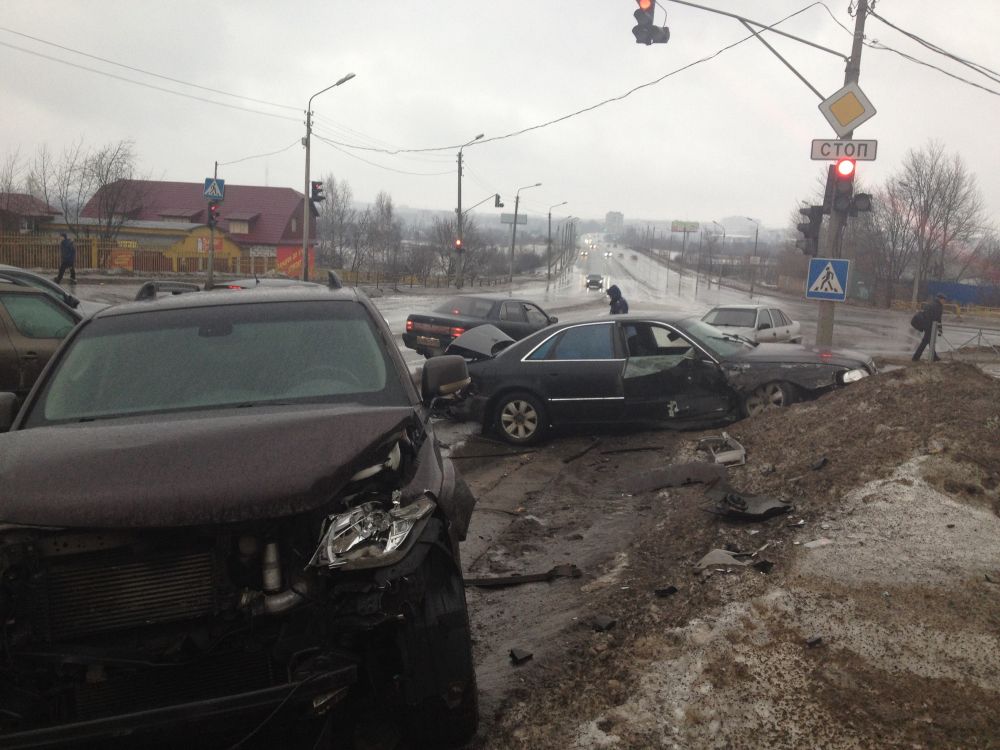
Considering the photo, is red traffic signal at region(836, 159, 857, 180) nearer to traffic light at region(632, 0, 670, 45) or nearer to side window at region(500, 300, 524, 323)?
traffic light at region(632, 0, 670, 45)

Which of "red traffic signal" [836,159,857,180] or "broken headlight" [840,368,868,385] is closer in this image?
"broken headlight" [840,368,868,385]

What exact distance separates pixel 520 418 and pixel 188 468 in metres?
7.06

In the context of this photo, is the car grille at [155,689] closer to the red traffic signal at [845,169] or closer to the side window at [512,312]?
the red traffic signal at [845,169]

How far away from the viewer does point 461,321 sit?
17656mm

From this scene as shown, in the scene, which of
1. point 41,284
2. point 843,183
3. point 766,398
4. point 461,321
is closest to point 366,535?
point 766,398

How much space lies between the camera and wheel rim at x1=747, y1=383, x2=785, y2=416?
920 cm

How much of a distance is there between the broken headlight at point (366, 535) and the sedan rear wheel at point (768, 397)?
7011 mm

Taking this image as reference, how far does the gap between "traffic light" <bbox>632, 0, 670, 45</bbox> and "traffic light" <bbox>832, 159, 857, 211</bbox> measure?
3640mm

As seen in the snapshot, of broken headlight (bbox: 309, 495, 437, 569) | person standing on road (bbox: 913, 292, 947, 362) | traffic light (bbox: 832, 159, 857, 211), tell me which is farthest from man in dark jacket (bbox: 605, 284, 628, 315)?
broken headlight (bbox: 309, 495, 437, 569)

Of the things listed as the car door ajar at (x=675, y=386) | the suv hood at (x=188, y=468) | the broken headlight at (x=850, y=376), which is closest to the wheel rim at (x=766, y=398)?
the car door ajar at (x=675, y=386)

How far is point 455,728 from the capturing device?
296cm

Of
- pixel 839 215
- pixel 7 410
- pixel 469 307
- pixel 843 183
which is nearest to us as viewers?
pixel 7 410

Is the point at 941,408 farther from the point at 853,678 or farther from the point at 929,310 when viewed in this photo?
the point at 929,310

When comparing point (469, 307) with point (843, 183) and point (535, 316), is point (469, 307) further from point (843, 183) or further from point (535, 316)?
point (843, 183)
